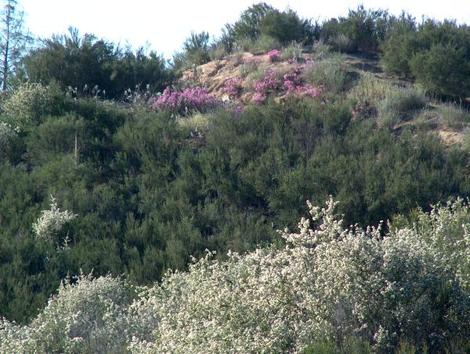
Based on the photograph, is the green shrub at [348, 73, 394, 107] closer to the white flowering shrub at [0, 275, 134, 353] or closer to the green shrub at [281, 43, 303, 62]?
the green shrub at [281, 43, 303, 62]

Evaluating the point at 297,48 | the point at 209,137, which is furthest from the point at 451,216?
the point at 297,48

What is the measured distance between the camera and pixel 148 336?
397 inches

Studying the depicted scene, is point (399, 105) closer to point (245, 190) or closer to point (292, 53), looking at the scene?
point (245, 190)

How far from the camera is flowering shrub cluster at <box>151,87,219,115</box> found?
21.5 meters

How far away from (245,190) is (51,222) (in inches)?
137

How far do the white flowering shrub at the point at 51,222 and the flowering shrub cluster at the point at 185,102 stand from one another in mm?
5967

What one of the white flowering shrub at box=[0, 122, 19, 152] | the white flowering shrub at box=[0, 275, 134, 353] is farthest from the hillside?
the white flowering shrub at box=[0, 275, 134, 353]

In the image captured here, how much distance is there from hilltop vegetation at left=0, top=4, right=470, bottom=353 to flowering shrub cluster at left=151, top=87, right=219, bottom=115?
7cm

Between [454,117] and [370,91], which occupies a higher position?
[370,91]

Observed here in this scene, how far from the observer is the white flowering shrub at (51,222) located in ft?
50.8

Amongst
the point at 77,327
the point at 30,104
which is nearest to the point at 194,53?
the point at 30,104

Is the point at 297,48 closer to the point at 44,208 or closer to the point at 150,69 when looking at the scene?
the point at 150,69

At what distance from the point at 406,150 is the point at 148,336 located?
8645 millimetres

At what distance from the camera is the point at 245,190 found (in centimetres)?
1686
